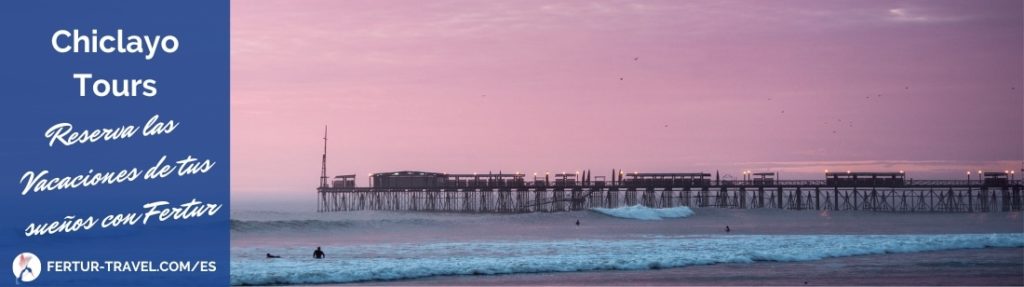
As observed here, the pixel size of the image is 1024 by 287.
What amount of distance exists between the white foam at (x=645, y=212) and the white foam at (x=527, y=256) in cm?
3175

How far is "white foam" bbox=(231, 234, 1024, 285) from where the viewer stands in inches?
914

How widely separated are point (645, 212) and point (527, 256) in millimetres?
43666

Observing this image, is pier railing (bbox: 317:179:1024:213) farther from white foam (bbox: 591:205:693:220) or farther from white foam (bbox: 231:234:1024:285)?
white foam (bbox: 231:234:1024:285)

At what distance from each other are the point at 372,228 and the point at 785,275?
29.0 metres

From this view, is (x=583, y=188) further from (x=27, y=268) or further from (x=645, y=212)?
(x=27, y=268)

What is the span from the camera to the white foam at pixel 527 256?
23203 mm

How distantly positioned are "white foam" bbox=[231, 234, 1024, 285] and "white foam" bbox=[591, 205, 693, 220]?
31.7 m

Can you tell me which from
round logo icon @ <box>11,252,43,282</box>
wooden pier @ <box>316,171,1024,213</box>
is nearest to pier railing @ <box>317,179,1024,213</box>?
wooden pier @ <box>316,171,1024,213</box>

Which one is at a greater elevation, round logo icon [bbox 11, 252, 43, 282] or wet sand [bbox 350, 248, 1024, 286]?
round logo icon [bbox 11, 252, 43, 282]

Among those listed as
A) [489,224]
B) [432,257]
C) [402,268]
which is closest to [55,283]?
[402,268]

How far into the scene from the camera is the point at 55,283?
68.2 ft

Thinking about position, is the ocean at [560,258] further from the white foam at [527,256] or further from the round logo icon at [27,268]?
the round logo icon at [27,268]

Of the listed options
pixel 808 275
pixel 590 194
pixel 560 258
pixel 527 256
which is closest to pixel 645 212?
pixel 590 194

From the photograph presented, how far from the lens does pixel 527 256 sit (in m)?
28.3
